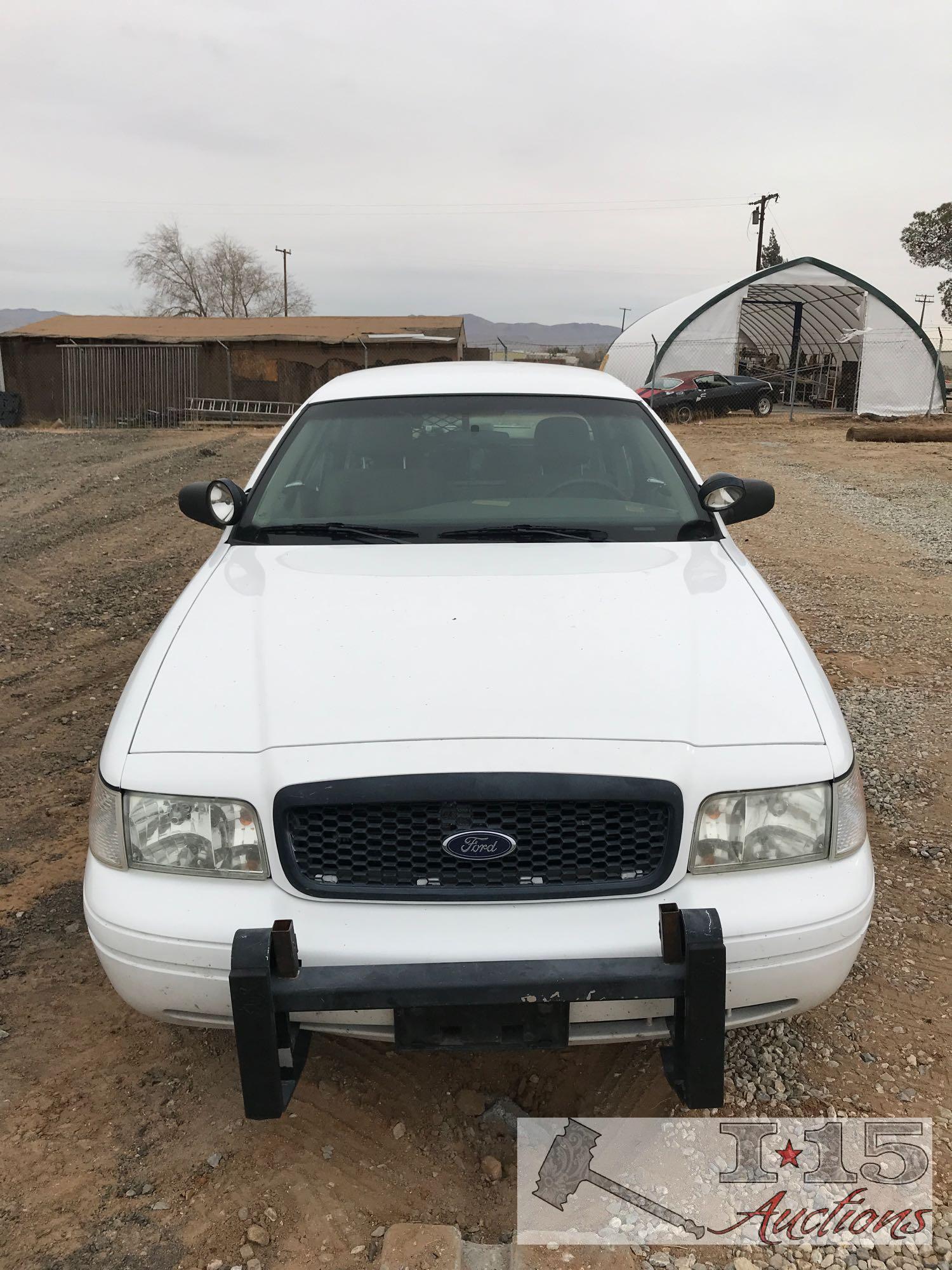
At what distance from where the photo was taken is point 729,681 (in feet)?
7.29

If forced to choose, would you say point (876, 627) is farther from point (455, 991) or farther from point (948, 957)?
point (455, 991)

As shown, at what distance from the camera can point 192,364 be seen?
25.7 meters

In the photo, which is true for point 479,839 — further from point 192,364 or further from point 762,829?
point 192,364

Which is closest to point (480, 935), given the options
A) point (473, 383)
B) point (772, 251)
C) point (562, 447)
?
point (562, 447)

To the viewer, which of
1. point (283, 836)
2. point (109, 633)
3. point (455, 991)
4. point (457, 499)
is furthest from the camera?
point (109, 633)

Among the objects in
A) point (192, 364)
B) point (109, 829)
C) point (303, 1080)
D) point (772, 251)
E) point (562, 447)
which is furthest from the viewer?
point (772, 251)

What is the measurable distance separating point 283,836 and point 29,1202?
104 centimetres

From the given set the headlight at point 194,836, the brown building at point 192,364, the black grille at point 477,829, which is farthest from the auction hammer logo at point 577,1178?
the brown building at point 192,364

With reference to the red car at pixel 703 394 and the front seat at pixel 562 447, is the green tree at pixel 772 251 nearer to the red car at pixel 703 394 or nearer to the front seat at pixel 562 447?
the red car at pixel 703 394

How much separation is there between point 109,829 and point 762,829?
57.5 inches

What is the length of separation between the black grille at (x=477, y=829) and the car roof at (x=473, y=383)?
210cm

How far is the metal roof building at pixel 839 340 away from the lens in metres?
24.1

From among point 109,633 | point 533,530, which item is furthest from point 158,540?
point 533,530

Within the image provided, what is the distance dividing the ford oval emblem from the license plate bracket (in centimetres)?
30
